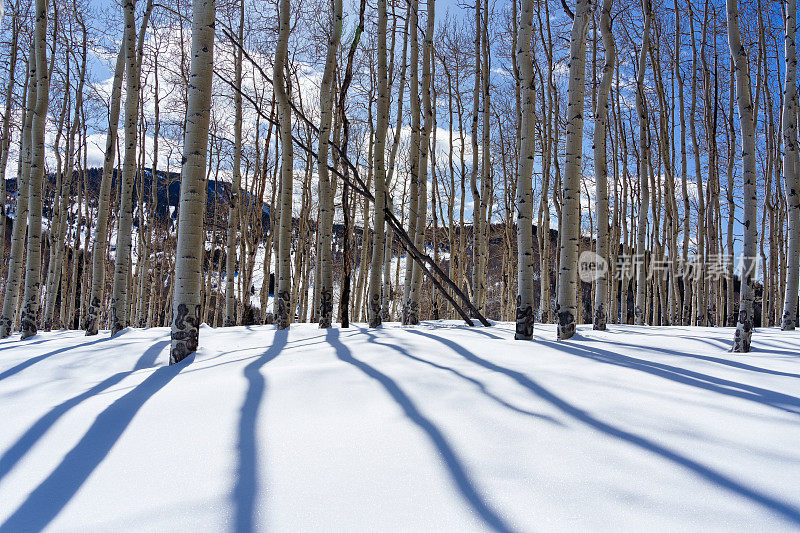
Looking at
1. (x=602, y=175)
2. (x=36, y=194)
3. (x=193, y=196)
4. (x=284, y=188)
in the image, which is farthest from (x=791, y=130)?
(x=36, y=194)

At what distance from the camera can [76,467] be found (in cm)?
154

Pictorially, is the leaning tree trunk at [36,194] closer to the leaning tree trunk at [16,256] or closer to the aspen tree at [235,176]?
the leaning tree trunk at [16,256]

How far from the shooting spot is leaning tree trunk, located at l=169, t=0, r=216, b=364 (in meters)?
3.45

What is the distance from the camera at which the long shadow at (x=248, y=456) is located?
1193 mm

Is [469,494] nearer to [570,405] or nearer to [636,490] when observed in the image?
[636,490]

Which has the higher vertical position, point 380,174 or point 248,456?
point 380,174

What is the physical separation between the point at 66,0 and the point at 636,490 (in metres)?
11.5

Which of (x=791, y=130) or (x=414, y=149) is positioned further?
(x=414, y=149)

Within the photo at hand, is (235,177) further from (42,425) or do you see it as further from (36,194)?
(42,425)

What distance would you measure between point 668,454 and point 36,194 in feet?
25.1

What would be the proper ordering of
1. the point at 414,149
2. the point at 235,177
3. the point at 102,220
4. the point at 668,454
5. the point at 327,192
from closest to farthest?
the point at 668,454, the point at 102,220, the point at 327,192, the point at 414,149, the point at 235,177

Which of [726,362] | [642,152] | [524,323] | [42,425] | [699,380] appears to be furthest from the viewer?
[642,152]

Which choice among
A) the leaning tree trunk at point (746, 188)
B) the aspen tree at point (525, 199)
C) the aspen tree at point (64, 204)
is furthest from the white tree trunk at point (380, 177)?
the aspen tree at point (64, 204)

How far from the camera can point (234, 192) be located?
30.6 ft
